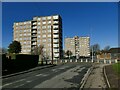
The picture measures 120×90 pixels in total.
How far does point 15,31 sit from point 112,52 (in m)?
57.8

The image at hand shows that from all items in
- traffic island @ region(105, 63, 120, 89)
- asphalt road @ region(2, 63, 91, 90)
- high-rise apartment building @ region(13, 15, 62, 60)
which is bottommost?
asphalt road @ region(2, 63, 91, 90)

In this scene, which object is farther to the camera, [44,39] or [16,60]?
[44,39]

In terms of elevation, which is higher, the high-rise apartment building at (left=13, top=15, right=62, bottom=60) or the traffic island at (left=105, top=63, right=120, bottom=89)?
the high-rise apartment building at (left=13, top=15, right=62, bottom=60)

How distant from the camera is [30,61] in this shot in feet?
128

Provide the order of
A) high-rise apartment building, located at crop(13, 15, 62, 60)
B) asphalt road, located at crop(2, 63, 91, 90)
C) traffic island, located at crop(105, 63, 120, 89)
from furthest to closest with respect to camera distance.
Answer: high-rise apartment building, located at crop(13, 15, 62, 60) → asphalt road, located at crop(2, 63, 91, 90) → traffic island, located at crop(105, 63, 120, 89)

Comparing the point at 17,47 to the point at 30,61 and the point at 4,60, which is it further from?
the point at 4,60

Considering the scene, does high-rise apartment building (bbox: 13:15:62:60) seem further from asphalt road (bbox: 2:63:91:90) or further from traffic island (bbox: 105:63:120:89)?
asphalt road (bbox: 2:63:91:90)

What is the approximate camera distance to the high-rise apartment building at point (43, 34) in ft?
385

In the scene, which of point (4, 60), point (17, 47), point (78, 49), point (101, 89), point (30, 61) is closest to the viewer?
point (101, 89)

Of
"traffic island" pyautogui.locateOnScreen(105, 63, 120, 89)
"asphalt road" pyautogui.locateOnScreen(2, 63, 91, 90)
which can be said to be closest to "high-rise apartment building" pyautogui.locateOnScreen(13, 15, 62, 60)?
"traffic island" pyautogui.locateOnScreen(105, 63, 120, 89)

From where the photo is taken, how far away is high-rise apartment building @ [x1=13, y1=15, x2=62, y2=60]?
117312 mm

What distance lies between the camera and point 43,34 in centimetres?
12438

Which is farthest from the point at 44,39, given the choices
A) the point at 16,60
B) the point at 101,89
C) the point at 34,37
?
the point at 101,89

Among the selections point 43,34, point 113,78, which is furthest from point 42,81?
point 43,34
